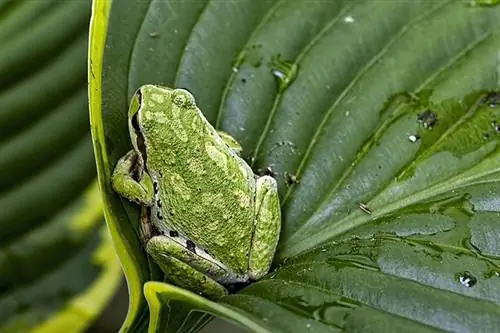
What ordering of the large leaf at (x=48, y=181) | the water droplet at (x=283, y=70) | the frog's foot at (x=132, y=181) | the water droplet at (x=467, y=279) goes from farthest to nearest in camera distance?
the large leaf at (x=48, y=181)
the water droplet at (x=283, y=70)
the frog's foot at (x=132, y=181)
the water droplet at (x=467, y=279)

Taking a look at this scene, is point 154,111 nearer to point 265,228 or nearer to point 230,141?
point 230,141

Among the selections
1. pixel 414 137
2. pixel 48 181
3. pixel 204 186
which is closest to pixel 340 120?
pixel 414 137

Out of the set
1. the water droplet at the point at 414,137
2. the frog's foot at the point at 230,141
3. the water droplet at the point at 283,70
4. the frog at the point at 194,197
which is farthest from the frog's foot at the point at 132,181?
the water droplet at the point at 414,137

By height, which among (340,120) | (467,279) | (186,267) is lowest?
(186,267)

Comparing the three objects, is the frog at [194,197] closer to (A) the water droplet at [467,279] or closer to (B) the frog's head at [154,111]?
(B) the frog's head at [154,111]

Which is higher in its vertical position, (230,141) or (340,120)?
(340,120)

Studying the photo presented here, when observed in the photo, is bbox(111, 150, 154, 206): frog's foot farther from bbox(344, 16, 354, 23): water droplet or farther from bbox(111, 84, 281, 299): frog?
bbox(344, 16, 354, 23): water droplet

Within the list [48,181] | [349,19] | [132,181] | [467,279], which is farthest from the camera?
[48,181]

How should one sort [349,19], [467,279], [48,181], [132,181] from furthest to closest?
[48,181], [349,19], [132,181], [467,279]
